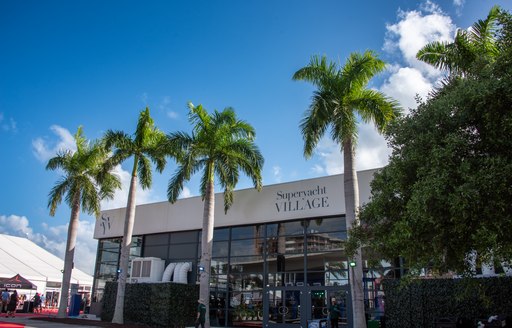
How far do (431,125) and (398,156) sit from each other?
129 cm

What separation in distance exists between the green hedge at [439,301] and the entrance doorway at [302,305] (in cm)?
275

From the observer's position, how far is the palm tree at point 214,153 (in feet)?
70.2

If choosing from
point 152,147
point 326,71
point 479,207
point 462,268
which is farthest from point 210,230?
point 479,207

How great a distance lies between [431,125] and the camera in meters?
10.1

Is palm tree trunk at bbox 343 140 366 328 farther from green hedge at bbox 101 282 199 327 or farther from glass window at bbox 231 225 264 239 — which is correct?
green hedge at bbox 101 282 199 327

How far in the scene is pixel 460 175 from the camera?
29.2 feet

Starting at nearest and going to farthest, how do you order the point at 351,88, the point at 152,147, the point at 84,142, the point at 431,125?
the point at 431,125 < the point at 351,88 < the point at 152,147 < the point at 84,142

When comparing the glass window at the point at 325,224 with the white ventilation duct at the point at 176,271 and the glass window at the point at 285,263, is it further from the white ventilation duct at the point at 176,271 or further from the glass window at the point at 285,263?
the white ventilation duct at the point at 176,271

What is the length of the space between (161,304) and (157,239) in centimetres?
675

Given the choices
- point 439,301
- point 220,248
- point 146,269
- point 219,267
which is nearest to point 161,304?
point 219,267

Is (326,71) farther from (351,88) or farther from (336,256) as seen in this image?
(336,256)

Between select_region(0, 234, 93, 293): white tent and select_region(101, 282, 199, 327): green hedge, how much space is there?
21881 mm

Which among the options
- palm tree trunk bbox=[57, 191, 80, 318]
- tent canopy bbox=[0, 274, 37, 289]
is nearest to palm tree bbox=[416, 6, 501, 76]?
palm tree trunk bbox=[57, 191, 80, 318]

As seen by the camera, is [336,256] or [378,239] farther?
[336,256]
